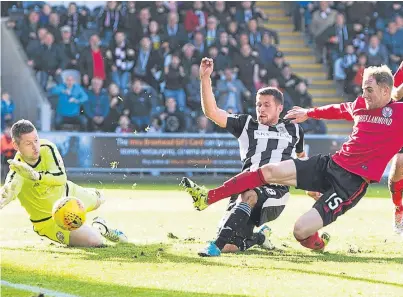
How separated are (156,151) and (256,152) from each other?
11756 mm

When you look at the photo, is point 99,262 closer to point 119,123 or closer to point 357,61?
point 119,123

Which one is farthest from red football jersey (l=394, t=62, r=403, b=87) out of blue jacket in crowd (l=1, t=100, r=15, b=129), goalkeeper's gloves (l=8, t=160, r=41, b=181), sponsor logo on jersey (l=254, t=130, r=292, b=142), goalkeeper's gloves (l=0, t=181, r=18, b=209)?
blue jacket in crowd (l=1, t=100, r=15, b=129)

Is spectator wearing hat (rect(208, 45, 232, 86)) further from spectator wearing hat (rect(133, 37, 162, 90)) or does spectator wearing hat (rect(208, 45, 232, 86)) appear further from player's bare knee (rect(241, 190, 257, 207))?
player's bare knee (rect(241, 190, 257, 207))

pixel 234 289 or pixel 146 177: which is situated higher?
pixel 234 289

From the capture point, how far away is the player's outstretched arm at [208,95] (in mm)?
8797

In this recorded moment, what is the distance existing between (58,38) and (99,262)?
545 inches

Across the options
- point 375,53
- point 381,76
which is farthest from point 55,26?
point 381,76

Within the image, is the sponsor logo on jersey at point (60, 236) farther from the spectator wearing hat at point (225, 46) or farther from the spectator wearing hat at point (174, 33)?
the spectator wearing hat at point (225, 46)

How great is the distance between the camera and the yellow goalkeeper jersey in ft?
30.5

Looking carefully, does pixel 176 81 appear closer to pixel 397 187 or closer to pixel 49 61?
pixel 49 61

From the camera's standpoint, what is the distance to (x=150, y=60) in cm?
2181

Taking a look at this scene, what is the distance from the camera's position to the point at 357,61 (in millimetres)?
24062

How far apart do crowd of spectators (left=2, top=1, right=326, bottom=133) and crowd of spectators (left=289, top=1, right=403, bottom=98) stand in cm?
159

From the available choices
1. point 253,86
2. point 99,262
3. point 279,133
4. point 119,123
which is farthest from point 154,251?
point 253,86
